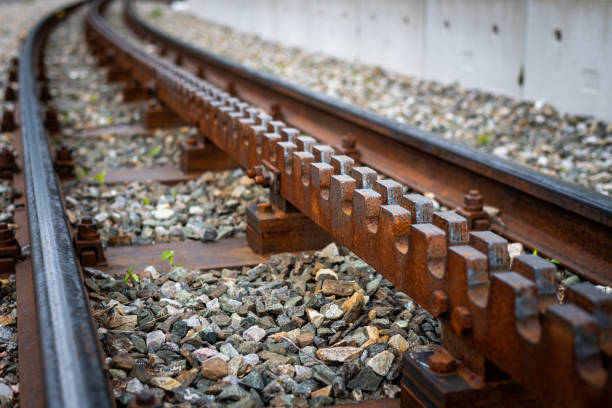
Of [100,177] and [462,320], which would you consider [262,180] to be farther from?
[100,177]

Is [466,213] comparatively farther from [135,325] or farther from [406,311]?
[135,325]

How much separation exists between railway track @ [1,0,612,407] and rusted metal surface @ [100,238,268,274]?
0.5 inches

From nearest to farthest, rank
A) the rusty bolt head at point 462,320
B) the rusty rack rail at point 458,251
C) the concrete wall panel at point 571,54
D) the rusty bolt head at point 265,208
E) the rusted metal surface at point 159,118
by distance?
1. the rusty rack rail at point 458,251
2. the rusty bolt head at point 462,320
3. the rusty bolt head at point 265,208
4. the rusted metal surface at point 159,118
5. the concrete wall panel at point 571,54

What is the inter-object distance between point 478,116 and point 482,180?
2831mm

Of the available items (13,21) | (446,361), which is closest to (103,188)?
(446,361)

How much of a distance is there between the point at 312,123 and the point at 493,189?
2.15m

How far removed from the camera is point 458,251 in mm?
1670

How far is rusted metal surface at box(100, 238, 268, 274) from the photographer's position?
294 centimetres

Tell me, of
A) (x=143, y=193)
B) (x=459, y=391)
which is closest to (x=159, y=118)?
(x=143, y=193)

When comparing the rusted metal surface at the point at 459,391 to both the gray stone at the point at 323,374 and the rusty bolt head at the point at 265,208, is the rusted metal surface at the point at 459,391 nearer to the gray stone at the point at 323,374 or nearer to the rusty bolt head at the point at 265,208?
the gray stone at the point at 323,374

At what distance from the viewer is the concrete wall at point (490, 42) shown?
234 inches

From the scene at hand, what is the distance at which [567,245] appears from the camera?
2963mm

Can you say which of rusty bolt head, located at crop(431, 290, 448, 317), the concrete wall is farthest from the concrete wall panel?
rusty bolt head, located at crop(431, 290, 448, 317)

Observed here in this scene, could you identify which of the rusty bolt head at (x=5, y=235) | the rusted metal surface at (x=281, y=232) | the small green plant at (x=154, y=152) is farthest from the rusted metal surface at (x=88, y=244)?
the small green plant at (x=154, y=152)
